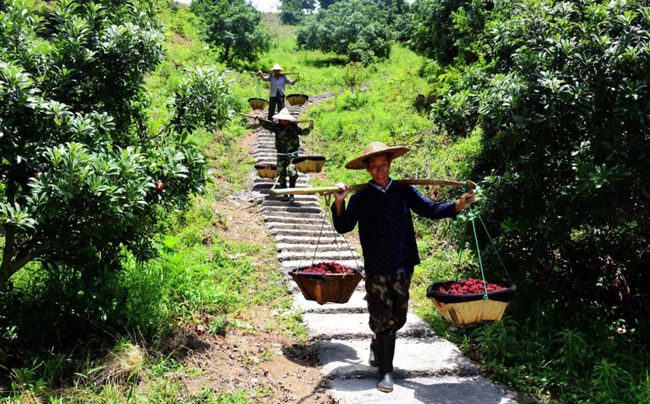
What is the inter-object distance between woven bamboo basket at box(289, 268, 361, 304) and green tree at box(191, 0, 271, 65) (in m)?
23.3

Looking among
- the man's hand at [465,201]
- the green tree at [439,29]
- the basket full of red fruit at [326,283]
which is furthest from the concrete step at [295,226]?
the green tree at [439,29]

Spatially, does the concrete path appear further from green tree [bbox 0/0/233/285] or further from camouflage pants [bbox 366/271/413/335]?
green tree [bbox 0/0/233/285]

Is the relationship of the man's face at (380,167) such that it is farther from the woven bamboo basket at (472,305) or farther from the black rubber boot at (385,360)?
the black rubber boot at (385,360)

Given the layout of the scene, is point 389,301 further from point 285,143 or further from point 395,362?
point 285,143

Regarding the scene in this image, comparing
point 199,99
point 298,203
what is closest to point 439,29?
point 298,203

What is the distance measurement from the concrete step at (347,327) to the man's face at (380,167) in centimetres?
196

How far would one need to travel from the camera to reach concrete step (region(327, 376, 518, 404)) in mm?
4422

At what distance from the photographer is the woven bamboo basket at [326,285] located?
5.04 metres

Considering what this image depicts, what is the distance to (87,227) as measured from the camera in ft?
13.5

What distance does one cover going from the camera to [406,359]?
5184mm

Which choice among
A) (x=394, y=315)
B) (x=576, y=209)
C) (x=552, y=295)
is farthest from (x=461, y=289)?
(x=552, y=295)

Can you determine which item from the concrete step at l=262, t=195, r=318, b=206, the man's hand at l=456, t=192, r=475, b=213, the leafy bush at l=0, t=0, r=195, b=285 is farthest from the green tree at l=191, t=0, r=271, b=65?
the man's hand at l=456, t=192, r=475, b=213

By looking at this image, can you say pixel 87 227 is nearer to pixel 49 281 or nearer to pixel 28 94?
pixel 28 94

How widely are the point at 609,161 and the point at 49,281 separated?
17.4 ft
